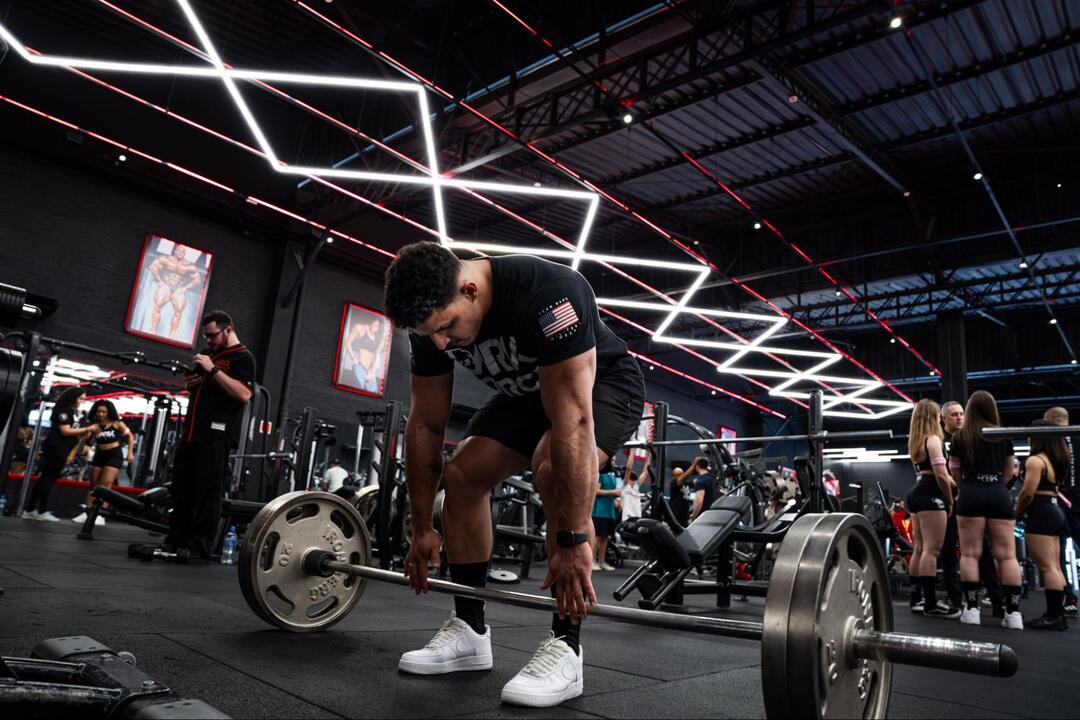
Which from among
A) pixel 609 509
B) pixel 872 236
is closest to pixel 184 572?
pixel 609 509

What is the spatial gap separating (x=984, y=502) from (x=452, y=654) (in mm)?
3096

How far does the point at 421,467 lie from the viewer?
166 cm

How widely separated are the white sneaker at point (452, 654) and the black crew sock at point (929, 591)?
10.4 feet

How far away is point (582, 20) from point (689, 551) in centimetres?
467

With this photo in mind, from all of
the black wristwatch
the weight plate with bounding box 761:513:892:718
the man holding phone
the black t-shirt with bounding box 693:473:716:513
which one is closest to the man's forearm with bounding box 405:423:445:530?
the black wristwatch

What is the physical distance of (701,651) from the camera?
7.20ft

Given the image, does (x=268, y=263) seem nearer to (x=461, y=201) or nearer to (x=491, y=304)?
(x=461, y=201)

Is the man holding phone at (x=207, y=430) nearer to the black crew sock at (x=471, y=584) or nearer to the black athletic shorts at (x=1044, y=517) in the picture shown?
the black crew sock at (x=471, y=584)

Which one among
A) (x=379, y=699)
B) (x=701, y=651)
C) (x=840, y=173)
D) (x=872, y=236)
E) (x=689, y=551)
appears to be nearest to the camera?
(x=379, y=699)

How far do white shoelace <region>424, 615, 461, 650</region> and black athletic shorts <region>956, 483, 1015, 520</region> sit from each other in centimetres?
304

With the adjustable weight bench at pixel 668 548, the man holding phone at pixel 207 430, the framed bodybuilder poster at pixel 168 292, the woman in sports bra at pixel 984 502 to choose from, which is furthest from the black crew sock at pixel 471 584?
the framed bodybuilder poster at pixel 168 292

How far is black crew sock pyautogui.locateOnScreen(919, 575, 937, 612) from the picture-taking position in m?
3.84

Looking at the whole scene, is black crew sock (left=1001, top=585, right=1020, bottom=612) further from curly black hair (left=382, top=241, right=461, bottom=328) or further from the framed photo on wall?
the framed photo on wall

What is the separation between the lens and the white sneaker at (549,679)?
131 cm
